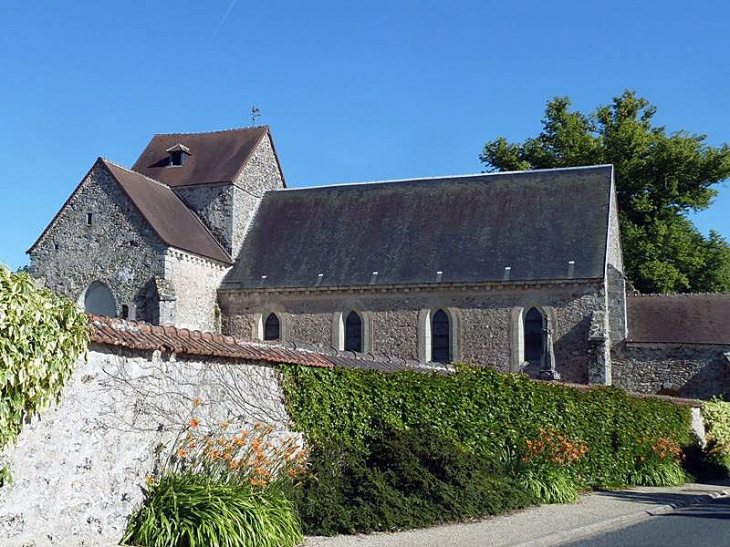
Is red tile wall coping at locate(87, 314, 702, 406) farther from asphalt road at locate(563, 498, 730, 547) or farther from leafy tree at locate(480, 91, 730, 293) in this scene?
leafy tree at locate(480, 91, 730, 293)

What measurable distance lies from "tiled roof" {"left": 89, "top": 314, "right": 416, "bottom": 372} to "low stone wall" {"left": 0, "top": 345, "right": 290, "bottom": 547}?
0.54 feet

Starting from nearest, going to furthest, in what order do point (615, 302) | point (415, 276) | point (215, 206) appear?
point (615, 302) < point (415, 276) < point (215, 206)

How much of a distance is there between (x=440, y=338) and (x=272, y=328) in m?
6.23

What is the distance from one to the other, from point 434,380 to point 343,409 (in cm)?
222

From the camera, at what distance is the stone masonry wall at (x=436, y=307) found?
2850 centimetres

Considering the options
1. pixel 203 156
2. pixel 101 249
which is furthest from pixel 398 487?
pixel 203 156

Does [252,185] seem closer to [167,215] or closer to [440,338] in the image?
[167,215]

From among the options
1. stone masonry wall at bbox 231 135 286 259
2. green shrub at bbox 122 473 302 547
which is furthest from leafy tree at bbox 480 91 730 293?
green shrub at bbox 122 473 302 547

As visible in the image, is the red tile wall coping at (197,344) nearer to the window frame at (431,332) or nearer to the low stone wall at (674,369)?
the window frame at (431,332)

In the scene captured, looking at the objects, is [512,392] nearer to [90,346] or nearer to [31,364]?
[90,346]

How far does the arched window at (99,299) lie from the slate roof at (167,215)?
285cm

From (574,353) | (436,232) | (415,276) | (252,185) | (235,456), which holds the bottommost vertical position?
(235,456)

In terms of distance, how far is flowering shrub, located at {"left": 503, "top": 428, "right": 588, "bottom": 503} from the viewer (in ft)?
46.5

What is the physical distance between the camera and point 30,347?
7.25 meters
